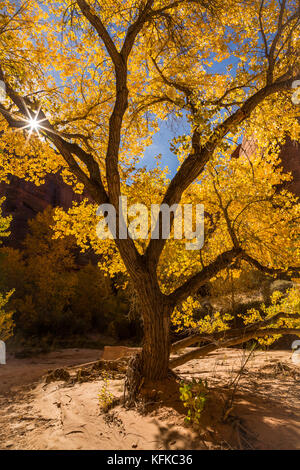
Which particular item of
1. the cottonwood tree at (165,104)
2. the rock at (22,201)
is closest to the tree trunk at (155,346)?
the cottonwood tree at (165,104)

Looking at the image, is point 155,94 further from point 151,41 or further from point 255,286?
point 255,286

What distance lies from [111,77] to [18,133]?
3.06 metres

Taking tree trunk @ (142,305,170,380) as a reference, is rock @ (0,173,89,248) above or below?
above

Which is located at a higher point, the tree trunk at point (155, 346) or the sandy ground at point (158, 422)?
the tree trunk at point (155, 346)

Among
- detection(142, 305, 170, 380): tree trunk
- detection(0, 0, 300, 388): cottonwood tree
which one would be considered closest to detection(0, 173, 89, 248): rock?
detection(0, 0, 300, 388): cottonwood tree

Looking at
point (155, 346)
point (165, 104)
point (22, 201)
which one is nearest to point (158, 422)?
point (155, 346)

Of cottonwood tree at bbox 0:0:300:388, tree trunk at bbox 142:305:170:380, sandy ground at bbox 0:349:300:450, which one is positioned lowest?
sandy ground at bbox 0:349:300:450

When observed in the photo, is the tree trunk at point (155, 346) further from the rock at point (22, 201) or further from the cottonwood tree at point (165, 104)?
the rock at point (22, 201)

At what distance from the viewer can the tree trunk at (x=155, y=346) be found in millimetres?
4613

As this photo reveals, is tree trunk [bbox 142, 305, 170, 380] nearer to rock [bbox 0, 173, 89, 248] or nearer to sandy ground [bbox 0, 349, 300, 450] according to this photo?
sandy ground [bbox 0, 349, 300, 450]

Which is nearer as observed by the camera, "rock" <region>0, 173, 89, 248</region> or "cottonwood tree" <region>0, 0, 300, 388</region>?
"cottonwood tree" <region>0, 0, 300, 388</region>

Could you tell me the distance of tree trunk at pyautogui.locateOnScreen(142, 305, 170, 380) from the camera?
4.61 m

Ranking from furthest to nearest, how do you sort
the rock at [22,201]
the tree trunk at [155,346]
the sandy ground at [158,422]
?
1. the rock at [22,201]
2. the tree trunk at [155,346]
3. the sandy ground at [158,422]
